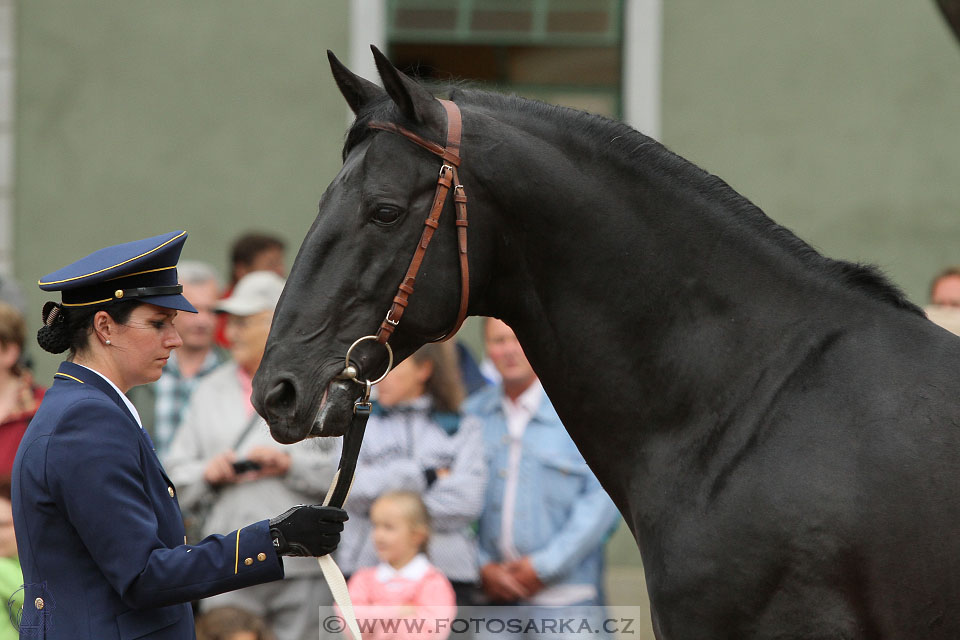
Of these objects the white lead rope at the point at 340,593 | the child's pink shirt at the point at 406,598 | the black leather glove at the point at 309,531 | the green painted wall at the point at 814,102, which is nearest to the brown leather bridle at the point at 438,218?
the black leather glove at the point at 309,531

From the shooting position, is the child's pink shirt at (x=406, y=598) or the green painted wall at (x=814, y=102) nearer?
the child's pink shirt at (x=406, y=598)

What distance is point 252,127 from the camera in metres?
7.83

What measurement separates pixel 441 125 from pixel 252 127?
5.40 metres

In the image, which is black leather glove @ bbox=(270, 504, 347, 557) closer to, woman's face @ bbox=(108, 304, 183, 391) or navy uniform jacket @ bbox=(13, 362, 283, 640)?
navy uniform jacket @ bbox=(13, 362, 283, 640)

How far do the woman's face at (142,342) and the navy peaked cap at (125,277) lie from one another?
43mm

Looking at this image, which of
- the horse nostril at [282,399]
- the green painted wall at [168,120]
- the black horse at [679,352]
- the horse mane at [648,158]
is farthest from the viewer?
the green painted wall at [168,120]

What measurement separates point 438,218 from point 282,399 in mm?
556

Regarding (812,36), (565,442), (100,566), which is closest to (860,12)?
(812,36)

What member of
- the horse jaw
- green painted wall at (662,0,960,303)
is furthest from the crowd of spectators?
green painted wall at (662,0,960,303)

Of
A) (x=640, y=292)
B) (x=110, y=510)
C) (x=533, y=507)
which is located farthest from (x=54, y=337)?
(x=533, y=507)

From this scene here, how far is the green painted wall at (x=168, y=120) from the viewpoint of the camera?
776cm

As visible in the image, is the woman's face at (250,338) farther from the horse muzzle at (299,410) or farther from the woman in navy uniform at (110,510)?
the horse muzzle at (299,410)

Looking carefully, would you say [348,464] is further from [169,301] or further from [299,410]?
[169,301]

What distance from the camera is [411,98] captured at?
2.67 m
